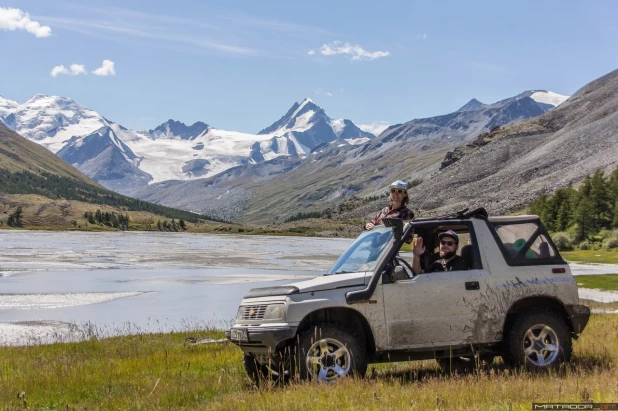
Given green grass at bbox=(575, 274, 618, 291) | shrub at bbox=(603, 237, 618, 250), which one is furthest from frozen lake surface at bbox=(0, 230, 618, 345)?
shrub at bbox=(603, 237, 618, 250)

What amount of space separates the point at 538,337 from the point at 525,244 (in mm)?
1578

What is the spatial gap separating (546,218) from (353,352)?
106325 mm

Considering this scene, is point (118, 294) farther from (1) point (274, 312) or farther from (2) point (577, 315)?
(2) point (577, 315)

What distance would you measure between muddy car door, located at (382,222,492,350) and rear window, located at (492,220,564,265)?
61cm

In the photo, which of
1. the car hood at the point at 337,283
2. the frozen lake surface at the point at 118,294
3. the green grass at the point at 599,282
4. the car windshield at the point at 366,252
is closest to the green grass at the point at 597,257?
the green grass at the point at 599,282

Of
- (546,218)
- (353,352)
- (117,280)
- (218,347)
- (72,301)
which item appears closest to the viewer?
(353,352)

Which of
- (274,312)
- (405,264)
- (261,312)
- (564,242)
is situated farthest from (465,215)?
(564,242)

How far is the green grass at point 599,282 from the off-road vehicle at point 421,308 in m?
32.6

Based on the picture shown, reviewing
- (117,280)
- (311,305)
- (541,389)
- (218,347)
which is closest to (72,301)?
(117,280)

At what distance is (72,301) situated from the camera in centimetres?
3334

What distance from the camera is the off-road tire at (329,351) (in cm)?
935

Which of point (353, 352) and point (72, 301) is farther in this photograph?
point (72, 301)

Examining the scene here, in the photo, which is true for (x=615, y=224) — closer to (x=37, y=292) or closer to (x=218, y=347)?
(x=37, y=292)

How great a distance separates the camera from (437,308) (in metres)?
9.96
